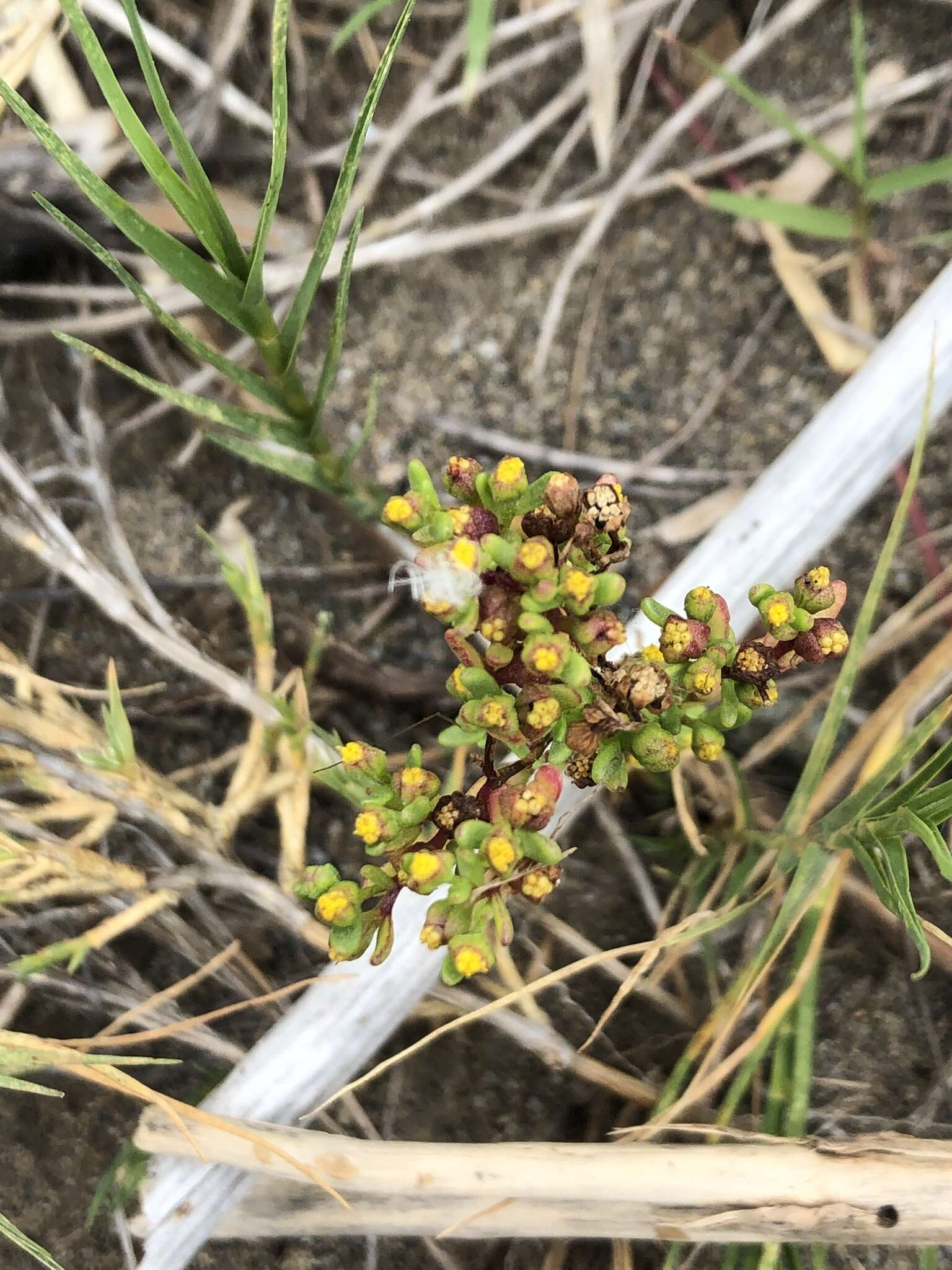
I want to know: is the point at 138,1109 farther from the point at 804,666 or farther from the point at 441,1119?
the point at 804,666

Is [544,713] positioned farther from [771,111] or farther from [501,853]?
[771,111]

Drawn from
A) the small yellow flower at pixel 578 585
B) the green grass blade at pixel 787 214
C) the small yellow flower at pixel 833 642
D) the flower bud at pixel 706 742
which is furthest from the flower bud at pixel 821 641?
the green grass blade at pixel 787 214

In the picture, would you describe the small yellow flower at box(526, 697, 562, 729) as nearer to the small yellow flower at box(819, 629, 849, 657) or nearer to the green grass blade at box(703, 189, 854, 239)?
the small yellow flower at box(819, 629, 849, 657)

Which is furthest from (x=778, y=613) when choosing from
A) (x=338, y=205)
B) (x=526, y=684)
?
(x=338, y=205)

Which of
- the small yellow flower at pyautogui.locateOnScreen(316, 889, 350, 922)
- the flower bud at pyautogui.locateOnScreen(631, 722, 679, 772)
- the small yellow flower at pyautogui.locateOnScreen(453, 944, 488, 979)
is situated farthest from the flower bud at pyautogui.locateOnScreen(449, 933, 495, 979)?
the flower bud at pyautogui.locateOnScreen(631, 722, 679, 772)

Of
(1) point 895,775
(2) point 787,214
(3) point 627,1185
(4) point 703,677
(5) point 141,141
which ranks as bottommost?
(3) point 627,1185

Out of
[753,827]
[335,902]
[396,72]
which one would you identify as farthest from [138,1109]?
[396,72]
